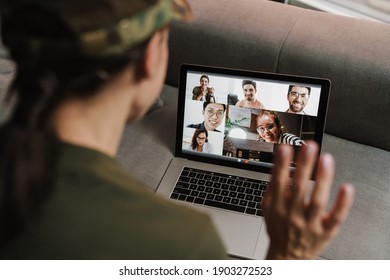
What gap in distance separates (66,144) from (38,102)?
0.06 metres

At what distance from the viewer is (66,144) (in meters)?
0.66

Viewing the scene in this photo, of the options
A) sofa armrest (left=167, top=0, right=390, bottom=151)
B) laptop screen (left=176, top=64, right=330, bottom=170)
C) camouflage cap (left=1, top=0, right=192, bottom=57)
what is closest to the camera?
camouflage cap (left=1, top=0, right=192, bottom=57)

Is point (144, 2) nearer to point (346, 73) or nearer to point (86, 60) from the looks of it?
point (86, 60)

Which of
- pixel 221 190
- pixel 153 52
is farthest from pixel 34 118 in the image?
pixel 221 190

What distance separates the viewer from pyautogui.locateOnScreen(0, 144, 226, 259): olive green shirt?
628 millimetres

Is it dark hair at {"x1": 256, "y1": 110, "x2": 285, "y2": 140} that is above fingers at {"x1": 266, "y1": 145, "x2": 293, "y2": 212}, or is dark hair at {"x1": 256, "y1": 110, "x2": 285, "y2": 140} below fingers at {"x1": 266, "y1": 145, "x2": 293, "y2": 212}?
below

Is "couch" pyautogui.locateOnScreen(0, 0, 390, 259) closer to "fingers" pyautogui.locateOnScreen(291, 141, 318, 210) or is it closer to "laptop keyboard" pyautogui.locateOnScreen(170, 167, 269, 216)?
"laptop keyboard" pyautogui.locateOnScreen(170, 167, 269, 216)

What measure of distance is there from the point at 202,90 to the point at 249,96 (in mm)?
117

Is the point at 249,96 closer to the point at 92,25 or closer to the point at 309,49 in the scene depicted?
the point at 309,49

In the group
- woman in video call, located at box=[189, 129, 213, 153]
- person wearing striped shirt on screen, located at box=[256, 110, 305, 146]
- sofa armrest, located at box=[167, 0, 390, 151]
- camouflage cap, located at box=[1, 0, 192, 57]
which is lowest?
woman in video call, located at box=[189, 129, 213, 153]

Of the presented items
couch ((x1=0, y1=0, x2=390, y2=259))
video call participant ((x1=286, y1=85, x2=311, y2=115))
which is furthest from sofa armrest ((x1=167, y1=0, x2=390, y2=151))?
video call participant ((x1=286, y1=85, x2=311, y2=115))

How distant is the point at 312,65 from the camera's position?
1.46m
